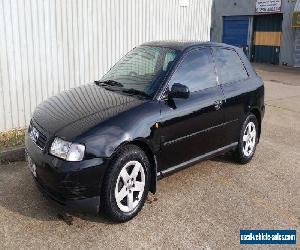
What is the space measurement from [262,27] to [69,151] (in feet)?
69.7

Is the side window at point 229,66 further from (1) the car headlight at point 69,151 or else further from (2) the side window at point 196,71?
(1) the car headlight at point 69,151

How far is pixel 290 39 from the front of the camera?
20.5 metres

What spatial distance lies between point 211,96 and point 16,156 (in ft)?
9.75

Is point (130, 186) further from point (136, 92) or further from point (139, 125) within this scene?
point (136, 92)

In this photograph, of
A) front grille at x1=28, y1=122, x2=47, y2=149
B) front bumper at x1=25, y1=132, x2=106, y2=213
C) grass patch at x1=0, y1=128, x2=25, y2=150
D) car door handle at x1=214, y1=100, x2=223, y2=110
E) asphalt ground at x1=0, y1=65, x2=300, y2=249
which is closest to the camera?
front bumper at x1=25, y1=132, x2=106, y2=213

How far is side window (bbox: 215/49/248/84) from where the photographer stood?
5.01 metres

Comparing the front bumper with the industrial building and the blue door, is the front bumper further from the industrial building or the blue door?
the blue door

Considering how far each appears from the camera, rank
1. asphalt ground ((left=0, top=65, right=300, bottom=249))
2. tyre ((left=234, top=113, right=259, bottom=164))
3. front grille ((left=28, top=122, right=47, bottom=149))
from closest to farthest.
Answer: asphalt ground ((left=0, top=65, right=300, bottom=249))
front grille ((left=28, top=122, right=47, bottom=149))
tyre ((left=234, top=113, right=259, bottom=164))

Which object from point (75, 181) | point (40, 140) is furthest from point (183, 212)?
point (40, 140)

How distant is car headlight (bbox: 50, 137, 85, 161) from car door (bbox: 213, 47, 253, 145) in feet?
7.33

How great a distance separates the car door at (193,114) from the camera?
13.7ft

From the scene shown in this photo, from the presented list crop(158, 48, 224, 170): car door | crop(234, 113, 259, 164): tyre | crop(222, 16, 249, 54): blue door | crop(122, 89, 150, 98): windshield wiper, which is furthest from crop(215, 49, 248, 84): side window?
crop(222, 16, 249, 54): blue door

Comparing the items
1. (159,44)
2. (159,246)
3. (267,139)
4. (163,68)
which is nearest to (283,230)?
(159,246)

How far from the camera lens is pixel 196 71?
464 cm
